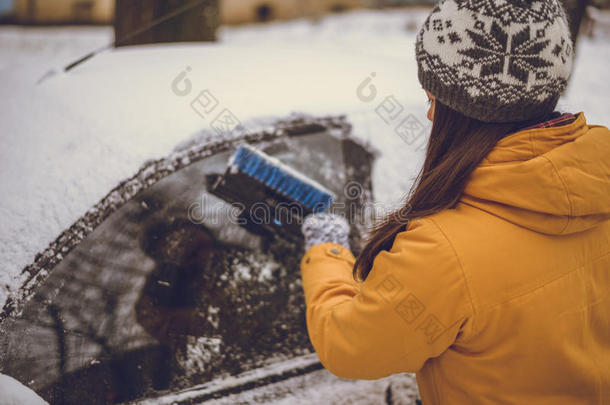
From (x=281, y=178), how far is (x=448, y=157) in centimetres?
51

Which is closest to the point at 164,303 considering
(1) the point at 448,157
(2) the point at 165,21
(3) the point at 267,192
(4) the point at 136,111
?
(3) the point at 267,192

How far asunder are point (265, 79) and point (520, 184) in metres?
1.00

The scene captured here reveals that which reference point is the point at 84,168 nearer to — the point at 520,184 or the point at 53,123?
the point at 53,123

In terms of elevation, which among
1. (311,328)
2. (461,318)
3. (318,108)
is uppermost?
(318,108)

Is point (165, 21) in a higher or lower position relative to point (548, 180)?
higher

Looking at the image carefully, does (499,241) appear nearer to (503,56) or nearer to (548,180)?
(548,180)

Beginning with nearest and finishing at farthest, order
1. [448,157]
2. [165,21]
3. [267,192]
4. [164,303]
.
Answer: [448,157] < [164,303] < [267,192] < [165,21]

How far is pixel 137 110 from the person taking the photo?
1.28m

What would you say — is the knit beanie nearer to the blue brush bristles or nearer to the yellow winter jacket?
the yellow winter jacket

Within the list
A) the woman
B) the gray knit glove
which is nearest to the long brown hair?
the woman

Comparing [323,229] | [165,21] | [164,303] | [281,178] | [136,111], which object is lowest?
[164,303]

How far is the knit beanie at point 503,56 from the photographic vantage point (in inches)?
31.3

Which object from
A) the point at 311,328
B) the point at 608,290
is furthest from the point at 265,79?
the point at 608,290

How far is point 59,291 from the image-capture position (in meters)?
1.00
